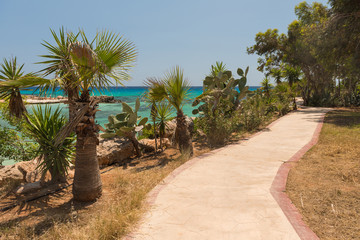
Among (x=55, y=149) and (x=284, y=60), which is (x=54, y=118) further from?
(x=284, y=60)

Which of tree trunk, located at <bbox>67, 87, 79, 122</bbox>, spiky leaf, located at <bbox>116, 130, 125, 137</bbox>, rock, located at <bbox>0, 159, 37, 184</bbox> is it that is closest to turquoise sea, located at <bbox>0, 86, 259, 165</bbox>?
tree trunk, located at <bbox>67, 87, 79, 122</bbox>

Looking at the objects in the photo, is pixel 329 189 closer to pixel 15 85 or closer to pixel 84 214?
pixel 84 214

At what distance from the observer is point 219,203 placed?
4.27m

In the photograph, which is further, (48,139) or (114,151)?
(114,151)

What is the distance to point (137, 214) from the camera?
3.80 metres

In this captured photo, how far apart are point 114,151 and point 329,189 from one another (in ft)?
23.7

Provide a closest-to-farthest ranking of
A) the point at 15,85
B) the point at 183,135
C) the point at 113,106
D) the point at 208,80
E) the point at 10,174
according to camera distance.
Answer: the point at 15,85 < the point at 10,174 < the point at 183,135 < the point at 208,80 < the point at 113,106

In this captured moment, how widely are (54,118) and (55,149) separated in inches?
30.9

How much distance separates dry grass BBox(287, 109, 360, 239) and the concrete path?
1.56ft

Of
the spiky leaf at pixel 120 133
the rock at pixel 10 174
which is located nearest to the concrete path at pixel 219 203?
the spiky leaf at pixel 120 133

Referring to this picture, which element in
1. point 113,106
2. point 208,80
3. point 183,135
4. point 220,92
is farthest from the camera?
point 113,106

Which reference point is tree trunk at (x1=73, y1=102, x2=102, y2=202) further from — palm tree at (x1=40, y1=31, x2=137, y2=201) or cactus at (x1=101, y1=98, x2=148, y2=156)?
cactus at (x1=101, y1=98, x2=148, y2=156)

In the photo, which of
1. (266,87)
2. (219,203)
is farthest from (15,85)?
(266,87)

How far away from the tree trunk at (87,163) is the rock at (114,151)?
12.0ft
